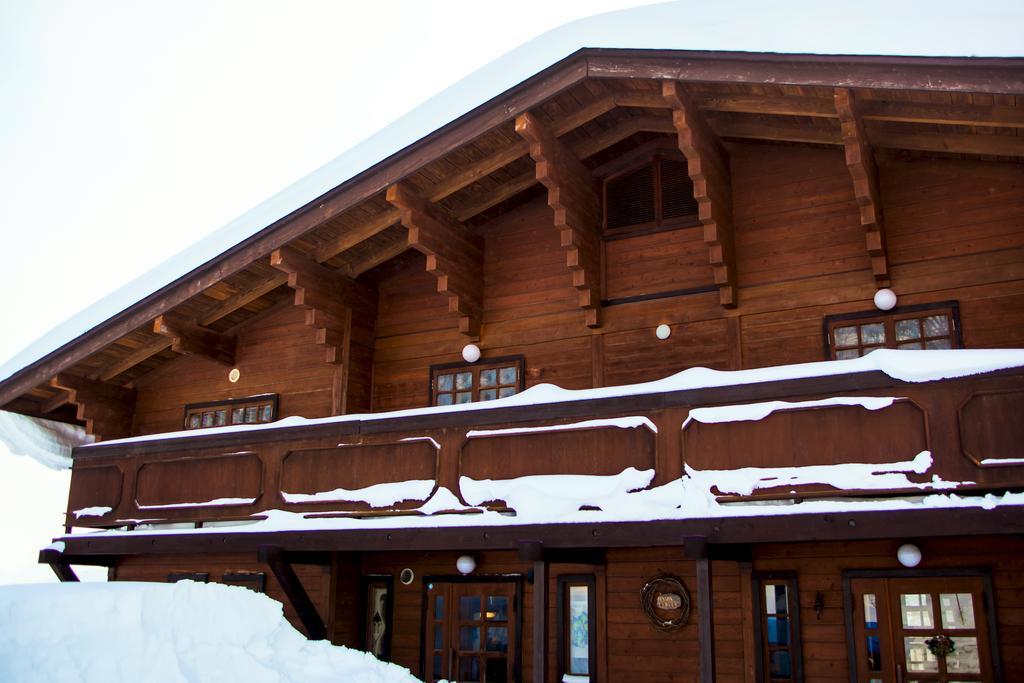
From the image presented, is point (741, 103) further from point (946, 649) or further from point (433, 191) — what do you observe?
point (946, 649)

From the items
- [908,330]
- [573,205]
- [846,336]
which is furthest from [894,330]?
[573,205]

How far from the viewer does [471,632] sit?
12352 millimetres

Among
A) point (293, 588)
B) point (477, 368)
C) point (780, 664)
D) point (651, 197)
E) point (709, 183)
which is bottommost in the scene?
point (780, 664)

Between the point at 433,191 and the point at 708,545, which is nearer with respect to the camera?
the point at 708,545

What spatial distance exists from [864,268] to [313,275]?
7.03 m

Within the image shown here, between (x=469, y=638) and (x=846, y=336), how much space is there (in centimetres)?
575

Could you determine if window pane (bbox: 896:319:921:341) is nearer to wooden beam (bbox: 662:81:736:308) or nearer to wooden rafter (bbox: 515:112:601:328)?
wooden beam (bbox: 662:81:736:308)

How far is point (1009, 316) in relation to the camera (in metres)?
10.3

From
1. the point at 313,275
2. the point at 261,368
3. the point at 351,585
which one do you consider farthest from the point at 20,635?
the point at 261,368

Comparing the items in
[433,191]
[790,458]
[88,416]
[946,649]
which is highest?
[433,191]

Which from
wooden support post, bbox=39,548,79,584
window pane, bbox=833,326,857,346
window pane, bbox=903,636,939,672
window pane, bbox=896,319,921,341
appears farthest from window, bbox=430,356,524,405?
wooden support post, bbox=39,548,79,584

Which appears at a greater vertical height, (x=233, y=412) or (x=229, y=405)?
(x=229, y=405)

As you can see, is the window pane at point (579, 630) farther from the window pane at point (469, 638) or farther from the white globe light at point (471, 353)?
the white globe light at point (471, 353)

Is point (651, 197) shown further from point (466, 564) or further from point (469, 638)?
point (469, 638)
